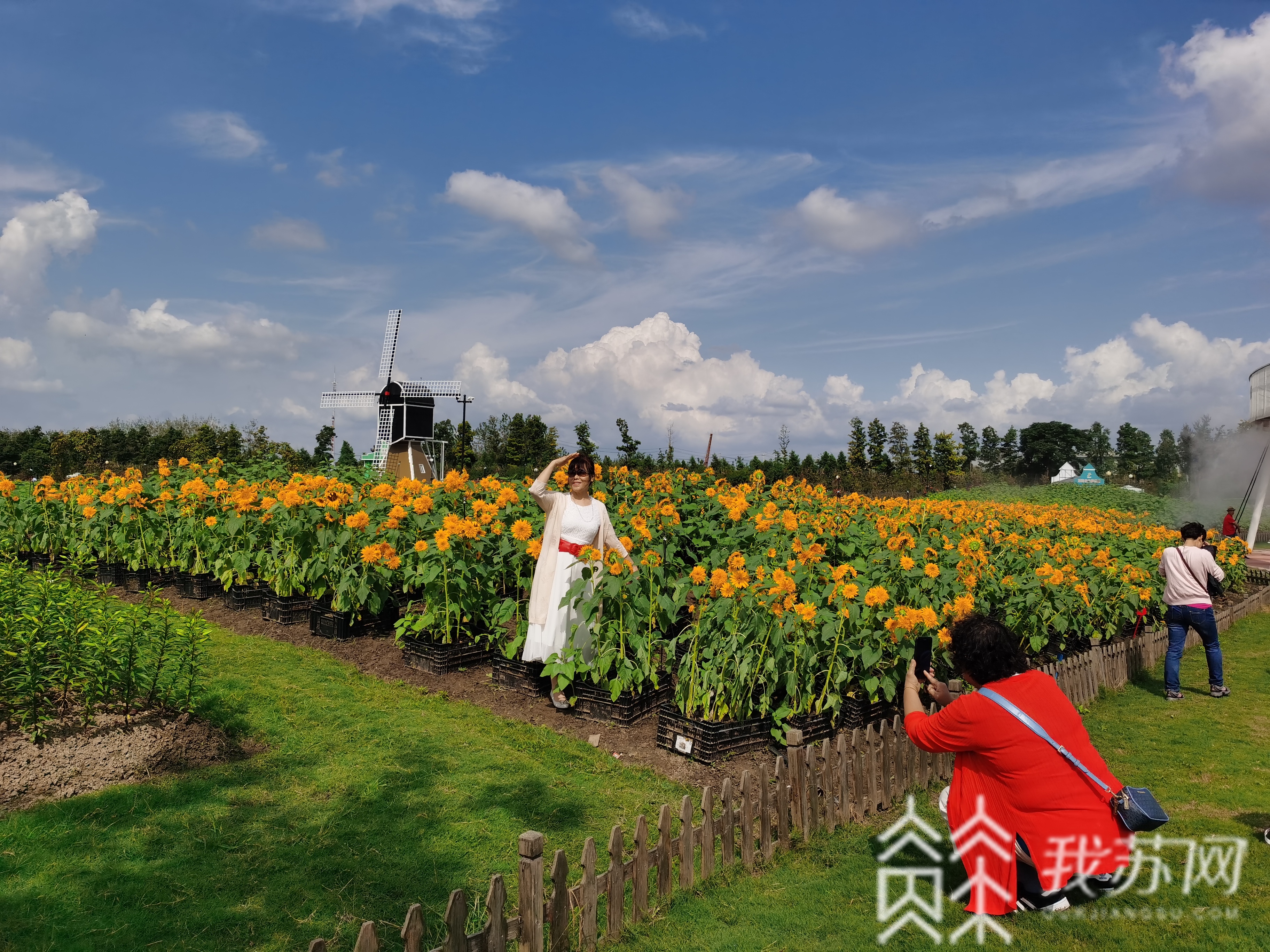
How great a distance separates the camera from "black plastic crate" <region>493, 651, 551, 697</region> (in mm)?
6438

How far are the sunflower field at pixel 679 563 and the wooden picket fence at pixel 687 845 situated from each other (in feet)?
2.01

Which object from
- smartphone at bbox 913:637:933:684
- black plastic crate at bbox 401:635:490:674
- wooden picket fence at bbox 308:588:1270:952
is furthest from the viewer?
black plastic crate at bbox 401:635:490:674

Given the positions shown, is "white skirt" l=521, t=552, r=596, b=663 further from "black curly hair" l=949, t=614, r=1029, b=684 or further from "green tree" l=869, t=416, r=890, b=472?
"green tree" l=869, t=416, r=890, b=472

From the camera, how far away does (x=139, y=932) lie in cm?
334

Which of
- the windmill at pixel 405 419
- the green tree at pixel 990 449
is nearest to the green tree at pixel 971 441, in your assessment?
the green tree at pixel 990 449

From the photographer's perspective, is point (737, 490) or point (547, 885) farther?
point (737, 490)

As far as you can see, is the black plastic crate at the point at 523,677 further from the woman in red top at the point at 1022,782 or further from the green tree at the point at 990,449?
the green tree at the point at 990,449

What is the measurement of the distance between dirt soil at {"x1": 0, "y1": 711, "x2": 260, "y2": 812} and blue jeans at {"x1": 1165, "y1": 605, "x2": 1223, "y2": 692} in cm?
861

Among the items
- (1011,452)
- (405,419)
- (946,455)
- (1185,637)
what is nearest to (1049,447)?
(1011,452)

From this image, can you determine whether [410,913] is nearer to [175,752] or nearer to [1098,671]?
[175,752]

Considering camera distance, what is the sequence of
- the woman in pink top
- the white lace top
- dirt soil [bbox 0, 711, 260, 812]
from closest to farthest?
dirt soil [bbox 0, 711, 260, 812] → the white lace top → the woman in pink top

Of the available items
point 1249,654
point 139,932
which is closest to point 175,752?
point 139,932

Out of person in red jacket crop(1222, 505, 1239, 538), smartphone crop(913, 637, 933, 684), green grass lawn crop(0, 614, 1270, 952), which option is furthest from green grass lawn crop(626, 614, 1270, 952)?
person in red jacket crop(1222, 505, 1239, 538)

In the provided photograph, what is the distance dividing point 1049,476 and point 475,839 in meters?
96.7
